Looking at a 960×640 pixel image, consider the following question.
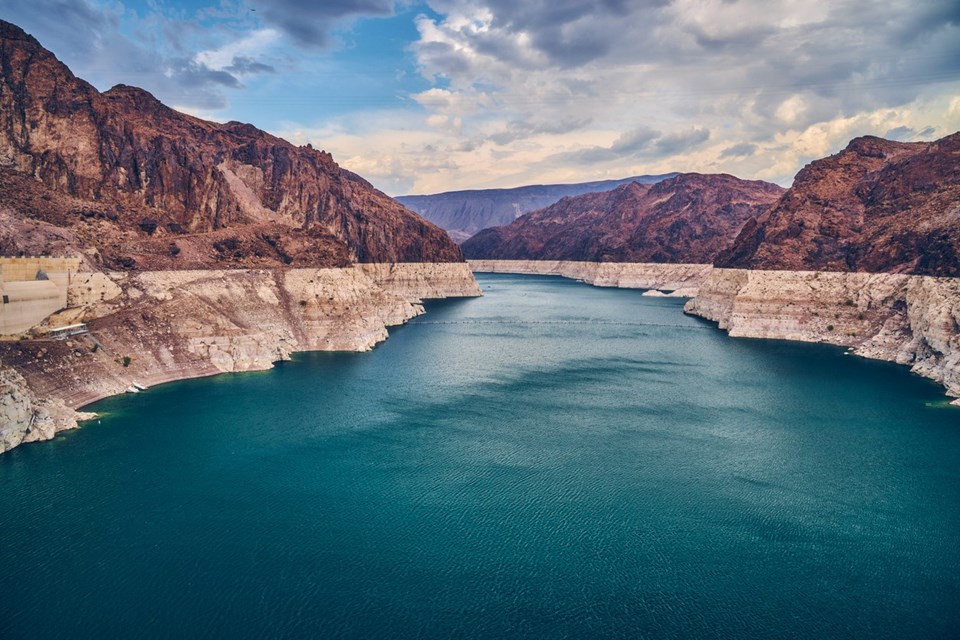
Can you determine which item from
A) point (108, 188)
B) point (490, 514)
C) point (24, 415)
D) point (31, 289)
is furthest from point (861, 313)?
point (108, 188)

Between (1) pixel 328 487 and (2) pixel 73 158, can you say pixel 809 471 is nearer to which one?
(1) pixel 328 487

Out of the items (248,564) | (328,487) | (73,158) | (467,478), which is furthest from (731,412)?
(73,158)

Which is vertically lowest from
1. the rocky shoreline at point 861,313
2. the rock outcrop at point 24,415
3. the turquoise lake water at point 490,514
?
the turquoise lake water at point 490,514

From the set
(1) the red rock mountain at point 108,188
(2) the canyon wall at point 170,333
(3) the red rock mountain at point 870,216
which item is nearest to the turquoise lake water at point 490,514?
(2) the canyon wall at point 170,333

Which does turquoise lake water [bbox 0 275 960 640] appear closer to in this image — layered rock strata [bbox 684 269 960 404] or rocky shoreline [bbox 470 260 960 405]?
rocky shoreline [bbox 470 260 960 405]

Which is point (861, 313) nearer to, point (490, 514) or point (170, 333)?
point (490, 514)

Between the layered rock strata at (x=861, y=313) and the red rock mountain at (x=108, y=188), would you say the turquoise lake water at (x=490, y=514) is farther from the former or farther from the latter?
the red rock mountain at (x=108, y=188)

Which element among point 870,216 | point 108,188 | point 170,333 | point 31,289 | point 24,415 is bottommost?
point 24,415
